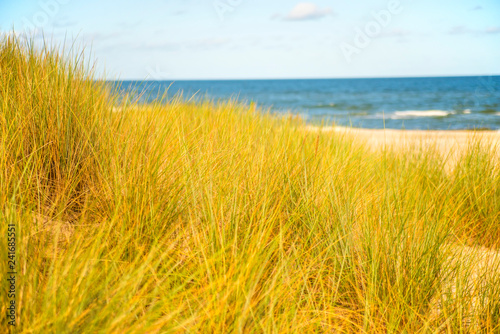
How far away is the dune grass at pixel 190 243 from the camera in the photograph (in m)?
1.15

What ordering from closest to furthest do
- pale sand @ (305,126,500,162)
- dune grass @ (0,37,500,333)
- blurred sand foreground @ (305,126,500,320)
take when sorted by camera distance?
dune grass @ (0,37,500,333), blurred sand foreground @ (305,126,500,320), pale sand @ (305,126,500,162)

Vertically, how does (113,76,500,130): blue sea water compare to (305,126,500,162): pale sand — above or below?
above

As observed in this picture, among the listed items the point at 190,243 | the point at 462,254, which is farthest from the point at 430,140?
the point at 190,243

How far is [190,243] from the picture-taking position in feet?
5.31

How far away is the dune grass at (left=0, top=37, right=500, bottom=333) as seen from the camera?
3.76 feet

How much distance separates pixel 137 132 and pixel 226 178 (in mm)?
619

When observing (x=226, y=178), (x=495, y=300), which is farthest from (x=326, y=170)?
(x=495, y=300)

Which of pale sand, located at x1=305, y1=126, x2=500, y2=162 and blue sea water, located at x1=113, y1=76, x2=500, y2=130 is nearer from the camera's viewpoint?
pale sand, located at x1=305, y1=126, x2=500, y2=162

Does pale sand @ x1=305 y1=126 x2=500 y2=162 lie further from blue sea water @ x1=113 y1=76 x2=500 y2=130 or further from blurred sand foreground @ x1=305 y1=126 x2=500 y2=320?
blue sea water @ x1=113 y1=76 x2=500 y2=130

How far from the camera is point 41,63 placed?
2270mm

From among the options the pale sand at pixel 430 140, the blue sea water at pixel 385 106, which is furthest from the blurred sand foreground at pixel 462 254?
the blue sea water at pixel 385 106

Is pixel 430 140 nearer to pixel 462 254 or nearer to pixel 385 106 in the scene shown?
pixel 462 254

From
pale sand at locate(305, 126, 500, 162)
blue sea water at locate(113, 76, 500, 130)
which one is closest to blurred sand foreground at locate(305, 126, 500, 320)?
pale sand at locate(305, 126, 500, 162)

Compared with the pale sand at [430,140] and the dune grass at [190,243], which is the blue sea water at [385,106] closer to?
the pale sand at [430,140]
